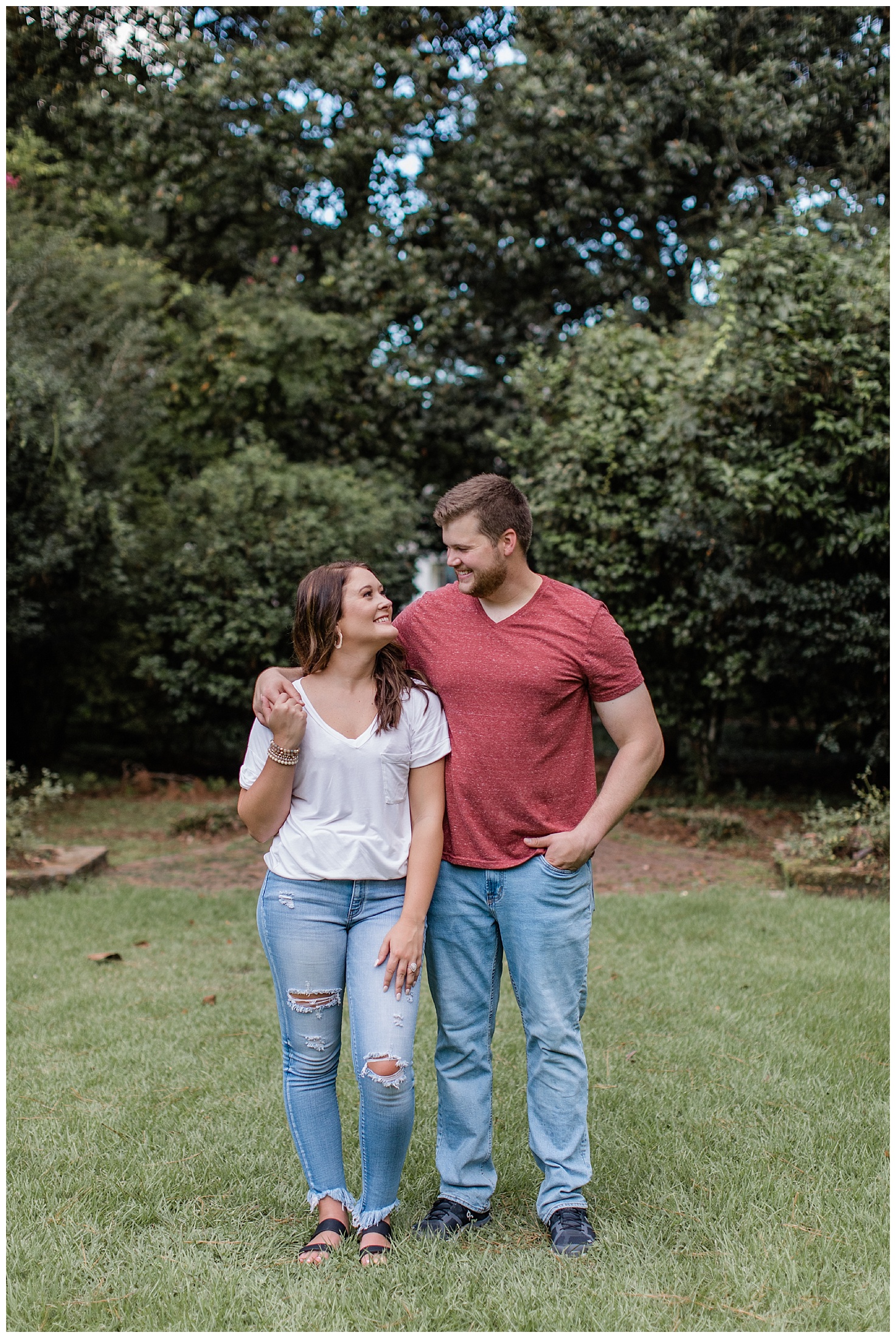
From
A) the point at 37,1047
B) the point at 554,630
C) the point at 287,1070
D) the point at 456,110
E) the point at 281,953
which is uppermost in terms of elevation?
the point at 456,110

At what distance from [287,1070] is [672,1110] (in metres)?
1.54

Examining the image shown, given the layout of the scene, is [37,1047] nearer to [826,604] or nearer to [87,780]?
[826,604]

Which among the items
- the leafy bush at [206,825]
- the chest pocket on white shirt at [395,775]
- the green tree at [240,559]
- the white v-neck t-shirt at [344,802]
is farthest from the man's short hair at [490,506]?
the green tree at [240,559]

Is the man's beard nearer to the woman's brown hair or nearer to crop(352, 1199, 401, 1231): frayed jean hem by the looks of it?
the woman's brown hair

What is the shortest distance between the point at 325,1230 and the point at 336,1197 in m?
0.08

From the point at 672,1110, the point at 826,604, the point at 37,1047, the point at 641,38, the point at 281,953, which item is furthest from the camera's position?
the point at 641,38

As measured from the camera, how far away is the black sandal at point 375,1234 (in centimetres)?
271

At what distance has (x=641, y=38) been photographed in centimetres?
1094

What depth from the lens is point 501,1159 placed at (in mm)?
3350

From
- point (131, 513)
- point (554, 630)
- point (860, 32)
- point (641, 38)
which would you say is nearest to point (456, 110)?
point (641, 38)

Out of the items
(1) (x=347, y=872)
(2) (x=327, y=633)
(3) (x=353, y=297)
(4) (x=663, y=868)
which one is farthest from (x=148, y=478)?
(1) (x=347, y=872)

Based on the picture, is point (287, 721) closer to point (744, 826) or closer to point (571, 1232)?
point (571, 1232)

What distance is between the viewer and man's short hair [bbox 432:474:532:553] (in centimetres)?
284

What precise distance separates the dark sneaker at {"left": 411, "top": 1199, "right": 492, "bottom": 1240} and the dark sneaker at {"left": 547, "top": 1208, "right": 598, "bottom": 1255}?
20cm
